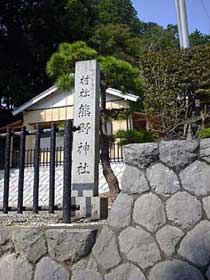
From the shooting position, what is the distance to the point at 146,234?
2.96 m

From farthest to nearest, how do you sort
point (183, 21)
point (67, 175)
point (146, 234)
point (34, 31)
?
point (34, 31) < point (183, 21) < point (67, 175) < point (146, 234)

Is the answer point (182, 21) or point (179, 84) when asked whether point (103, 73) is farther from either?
point (182, 21)

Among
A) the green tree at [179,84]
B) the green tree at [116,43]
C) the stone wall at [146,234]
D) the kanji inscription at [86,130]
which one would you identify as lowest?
the stone wall at [146,234]

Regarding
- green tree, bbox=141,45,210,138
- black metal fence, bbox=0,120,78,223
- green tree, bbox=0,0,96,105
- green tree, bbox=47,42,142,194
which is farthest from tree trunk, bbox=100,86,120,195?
green tree, bbox=0,0,96,105

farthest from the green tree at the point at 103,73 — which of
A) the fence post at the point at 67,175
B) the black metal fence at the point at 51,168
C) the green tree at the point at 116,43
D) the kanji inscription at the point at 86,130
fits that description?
the green tree at the point at 116,43

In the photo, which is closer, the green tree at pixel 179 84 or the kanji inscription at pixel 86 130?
the kanji inscription at pixel 86 130

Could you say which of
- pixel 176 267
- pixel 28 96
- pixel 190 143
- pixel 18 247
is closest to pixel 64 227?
pixel 18 247

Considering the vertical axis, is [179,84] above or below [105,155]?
above

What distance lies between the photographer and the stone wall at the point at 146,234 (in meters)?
2.82

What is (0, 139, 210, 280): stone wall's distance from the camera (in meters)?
2.82

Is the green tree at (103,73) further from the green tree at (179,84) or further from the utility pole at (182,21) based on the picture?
the utility pole at (182,21)

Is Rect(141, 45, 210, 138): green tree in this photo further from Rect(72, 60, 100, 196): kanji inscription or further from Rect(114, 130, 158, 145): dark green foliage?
Rect(72, 60, 100, 196): kanji inscription

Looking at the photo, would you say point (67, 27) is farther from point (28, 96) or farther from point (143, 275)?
point (143, 275)

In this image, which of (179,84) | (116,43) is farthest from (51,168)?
(116,43)
